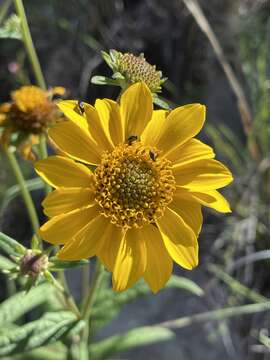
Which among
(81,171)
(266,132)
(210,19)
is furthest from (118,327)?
(210,19)

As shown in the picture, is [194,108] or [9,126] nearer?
[194,108]

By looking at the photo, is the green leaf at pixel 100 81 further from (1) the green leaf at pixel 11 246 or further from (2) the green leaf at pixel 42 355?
(2) the green leaf at pixel 42 355

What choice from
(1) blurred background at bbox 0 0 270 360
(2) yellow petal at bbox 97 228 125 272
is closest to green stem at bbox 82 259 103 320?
(2) yellow petal at bbox 97 228 125 272

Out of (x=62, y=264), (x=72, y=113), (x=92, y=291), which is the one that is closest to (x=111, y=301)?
(x=92, y=291)

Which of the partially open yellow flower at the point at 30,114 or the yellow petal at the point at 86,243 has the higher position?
the partially open yellow flower at the point at 30,114

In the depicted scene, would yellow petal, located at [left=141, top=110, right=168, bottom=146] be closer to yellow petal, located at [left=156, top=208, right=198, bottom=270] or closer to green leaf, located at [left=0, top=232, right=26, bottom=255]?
yellow petal, located at [left=156, top=208, right=198, bottom=270]

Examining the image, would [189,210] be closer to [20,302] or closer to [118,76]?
[118,76]

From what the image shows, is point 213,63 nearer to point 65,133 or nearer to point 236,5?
point 236,5

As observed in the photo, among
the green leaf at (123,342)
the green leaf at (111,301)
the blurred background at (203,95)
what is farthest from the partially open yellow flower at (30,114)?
the green leaf at (123,342)
